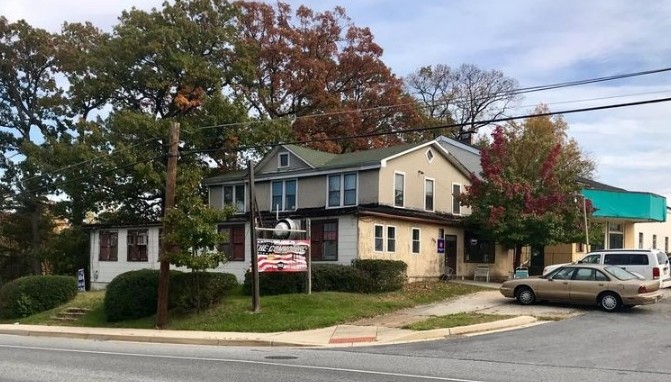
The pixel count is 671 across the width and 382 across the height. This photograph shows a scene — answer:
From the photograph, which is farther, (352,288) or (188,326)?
(352,288)

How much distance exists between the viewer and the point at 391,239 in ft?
96.7

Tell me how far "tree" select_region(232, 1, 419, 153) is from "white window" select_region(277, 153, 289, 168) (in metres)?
9.56

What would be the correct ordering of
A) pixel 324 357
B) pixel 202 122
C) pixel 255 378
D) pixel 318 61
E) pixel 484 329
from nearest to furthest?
pixel 255 378 < pixel 324 357 < pixel 484 329 < pixel 202 122 < pixel 318 61

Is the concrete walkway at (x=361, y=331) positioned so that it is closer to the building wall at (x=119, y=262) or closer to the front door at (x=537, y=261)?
the building wall at (x=119, y=262)

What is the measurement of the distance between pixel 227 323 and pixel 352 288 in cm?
607

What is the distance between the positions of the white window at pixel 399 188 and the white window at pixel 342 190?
196 centimetres

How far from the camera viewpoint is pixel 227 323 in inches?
830

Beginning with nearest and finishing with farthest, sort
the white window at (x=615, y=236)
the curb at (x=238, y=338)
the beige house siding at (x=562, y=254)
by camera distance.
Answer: the curb at (x=238, y=338) < the beige house siding at (x=562, y=254) < the white window at (x=615, y=236)

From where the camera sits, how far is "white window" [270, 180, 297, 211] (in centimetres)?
3419

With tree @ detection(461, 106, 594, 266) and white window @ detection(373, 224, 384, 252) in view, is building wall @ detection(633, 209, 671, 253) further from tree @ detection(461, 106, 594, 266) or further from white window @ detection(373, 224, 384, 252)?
white window @ detection(373, 224, 384, 252)

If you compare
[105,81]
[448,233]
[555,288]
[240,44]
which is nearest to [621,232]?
[448,233]

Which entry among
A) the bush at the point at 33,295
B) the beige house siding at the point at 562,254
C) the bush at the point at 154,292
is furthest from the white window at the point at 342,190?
the beige house siding at the point at 562,254

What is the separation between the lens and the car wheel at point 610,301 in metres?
20.8

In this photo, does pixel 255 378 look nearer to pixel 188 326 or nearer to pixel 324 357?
pixel 324 357
